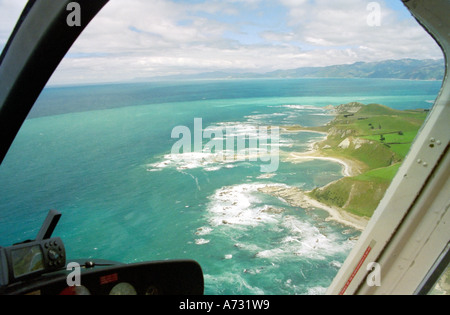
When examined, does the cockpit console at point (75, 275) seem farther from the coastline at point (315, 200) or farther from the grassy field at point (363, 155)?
the coastline at point (315, 200)

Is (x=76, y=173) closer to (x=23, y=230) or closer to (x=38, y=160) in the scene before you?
(x=38, y=160)

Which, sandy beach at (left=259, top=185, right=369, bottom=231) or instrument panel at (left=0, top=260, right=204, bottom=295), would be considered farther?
sandy beach at (left=259, top=185, right=369, bottom=231)

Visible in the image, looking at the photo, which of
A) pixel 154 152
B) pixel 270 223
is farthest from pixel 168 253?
pixel 154 152

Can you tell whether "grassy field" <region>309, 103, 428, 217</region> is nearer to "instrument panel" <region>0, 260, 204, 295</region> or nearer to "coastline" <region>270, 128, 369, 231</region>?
"coastline" <region>270, 128, 369, 231</region>

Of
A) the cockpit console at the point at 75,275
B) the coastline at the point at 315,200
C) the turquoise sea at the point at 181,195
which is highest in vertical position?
the cockpit console at the point at 75,275

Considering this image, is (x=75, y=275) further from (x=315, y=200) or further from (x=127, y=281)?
(x=315, y=200)

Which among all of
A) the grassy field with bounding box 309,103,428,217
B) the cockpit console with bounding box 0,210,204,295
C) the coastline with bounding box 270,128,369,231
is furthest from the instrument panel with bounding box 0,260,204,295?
the coastline with bounding box 270,128,369,231

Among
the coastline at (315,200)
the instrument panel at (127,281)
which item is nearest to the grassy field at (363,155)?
the coastline at (315,200)

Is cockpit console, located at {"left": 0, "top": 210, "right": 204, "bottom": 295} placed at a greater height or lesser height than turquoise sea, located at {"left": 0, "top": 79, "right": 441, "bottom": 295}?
greater
